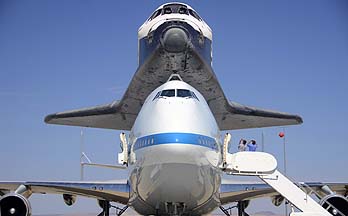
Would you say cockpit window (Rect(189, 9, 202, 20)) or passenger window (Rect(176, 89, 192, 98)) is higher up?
cockpit window (Rect(189, 9, 202, 20))

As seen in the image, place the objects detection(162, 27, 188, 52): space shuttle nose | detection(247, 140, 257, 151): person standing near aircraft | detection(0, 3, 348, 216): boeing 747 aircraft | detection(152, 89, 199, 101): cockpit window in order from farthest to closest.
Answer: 1. detection(162, 27, 188, 52): space shuttle nose
2. detection(247, 140, 257, 151): person standing near aircraft
3. detection(152, 89, 199, 101): cockpit window
4. detection(0, 3, 348, 216): boeing 747 aircraft

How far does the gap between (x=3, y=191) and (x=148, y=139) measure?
34.0 feet

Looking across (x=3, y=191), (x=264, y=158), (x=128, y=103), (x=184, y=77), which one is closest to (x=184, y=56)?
(x=184, y=77)

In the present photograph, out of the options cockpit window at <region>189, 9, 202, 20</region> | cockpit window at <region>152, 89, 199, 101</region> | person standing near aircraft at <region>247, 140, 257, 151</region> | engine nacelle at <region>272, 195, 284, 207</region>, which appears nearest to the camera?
cockpit window at <region>152, 89, 199, 101</region>

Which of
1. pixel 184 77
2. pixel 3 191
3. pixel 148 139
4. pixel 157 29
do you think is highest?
pixel 157 29

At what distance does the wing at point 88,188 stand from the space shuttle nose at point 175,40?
4.74 m

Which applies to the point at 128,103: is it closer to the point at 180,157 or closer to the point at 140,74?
the point at 140,74

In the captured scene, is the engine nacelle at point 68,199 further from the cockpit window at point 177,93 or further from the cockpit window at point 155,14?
the cockpit window at point 177,93

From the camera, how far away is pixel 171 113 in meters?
9.42

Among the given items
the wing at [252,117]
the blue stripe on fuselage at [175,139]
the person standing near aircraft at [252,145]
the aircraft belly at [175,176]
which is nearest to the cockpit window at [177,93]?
the blue stripe on fuselage at [175,139]

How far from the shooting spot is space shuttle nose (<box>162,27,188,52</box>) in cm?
1538

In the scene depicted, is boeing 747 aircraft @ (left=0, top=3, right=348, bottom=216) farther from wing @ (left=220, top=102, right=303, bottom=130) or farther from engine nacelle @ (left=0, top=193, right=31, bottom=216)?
wing @ (left=220, top=102, right=303, bottom=130)

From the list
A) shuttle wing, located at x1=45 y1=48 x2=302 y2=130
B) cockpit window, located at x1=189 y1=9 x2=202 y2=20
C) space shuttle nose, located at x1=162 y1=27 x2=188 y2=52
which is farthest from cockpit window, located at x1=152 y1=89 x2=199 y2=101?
cockpit window, located at x1=189 y1=9 x2=202 y2=20

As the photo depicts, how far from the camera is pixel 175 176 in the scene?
8.84 m
